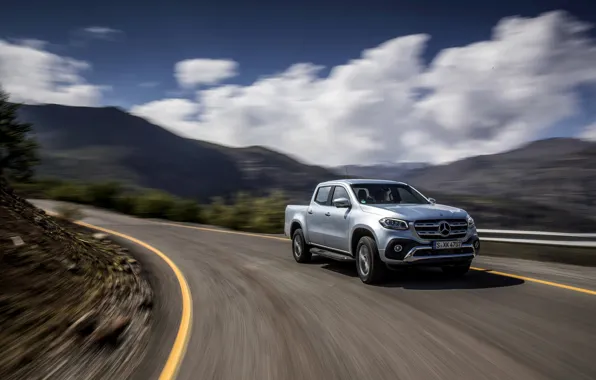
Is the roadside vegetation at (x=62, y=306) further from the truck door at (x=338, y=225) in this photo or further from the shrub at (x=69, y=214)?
the shrub at (x=69, y=214)

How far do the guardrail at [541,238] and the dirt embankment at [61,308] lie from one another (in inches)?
312

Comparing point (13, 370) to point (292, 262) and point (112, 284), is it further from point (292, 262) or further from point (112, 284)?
point (292, 262)

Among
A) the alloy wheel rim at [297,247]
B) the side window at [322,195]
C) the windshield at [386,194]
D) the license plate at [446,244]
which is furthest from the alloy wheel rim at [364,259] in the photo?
the alloy wheel rim at [297,247]

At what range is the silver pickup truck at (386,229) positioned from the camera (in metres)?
7.79

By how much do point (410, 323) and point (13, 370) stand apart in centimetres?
429

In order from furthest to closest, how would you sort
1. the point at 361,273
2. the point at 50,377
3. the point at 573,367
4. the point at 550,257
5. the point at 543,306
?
1. the point at 550,257
2. the point at 361,273
3. the point at 543,306
4. the point at 50,377
5. the point at 573,367

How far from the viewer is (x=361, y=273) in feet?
28.2

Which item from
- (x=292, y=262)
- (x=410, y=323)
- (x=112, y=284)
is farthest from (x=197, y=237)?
(x=410, y=323)

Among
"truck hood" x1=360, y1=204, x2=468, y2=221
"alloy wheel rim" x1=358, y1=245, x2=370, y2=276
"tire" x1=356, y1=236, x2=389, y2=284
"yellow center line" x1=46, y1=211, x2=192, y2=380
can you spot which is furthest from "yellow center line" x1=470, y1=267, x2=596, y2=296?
"yellow center line" x1=46, y1=211, x2=192, y2=380

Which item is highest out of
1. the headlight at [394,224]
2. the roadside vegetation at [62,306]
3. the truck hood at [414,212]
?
the truck hood at [414,212]

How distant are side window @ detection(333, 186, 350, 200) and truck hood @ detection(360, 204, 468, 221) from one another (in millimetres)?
1012

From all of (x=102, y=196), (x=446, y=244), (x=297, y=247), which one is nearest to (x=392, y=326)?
(x=446, y=244)

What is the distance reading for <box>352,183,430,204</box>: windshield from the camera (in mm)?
9328

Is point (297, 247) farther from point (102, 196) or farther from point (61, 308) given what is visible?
point (102, 196)
